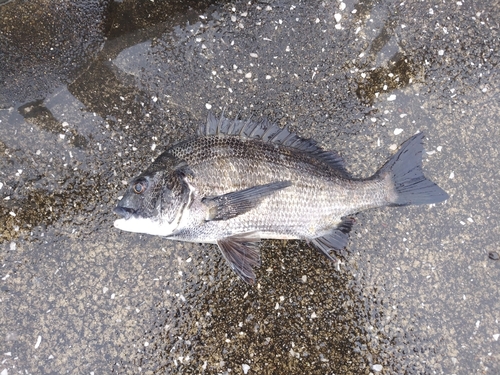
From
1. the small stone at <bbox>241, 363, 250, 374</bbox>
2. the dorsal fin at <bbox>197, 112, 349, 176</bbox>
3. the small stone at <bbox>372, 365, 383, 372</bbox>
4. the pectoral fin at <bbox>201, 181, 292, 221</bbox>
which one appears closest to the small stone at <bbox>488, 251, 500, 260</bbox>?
the small stone at <bbox>372, 365, 383, 372</bbox>

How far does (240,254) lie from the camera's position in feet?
9.07

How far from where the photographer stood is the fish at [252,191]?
264 cm

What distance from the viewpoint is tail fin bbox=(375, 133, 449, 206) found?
117 inches

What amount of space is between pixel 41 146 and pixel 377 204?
2825mm

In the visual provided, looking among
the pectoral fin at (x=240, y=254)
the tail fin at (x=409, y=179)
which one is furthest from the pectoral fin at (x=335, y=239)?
the pectoral fin at (x=240, y=254)

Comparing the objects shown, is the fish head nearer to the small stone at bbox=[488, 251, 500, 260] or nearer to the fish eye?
the fish eye

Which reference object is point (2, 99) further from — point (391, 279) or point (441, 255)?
point (441, 255)

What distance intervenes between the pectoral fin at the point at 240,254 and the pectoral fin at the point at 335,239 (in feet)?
1.70

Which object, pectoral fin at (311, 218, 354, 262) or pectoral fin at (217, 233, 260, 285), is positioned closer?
pectoral fin at (217, 233, 260, 285)

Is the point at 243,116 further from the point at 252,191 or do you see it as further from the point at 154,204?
the point at 154,204

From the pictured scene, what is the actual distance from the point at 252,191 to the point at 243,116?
968 millimetres

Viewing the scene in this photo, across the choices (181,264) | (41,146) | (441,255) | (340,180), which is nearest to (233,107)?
(340,180)

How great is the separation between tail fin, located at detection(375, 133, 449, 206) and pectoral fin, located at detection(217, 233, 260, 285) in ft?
3.79

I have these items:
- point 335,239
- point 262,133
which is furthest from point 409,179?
point 262,133
